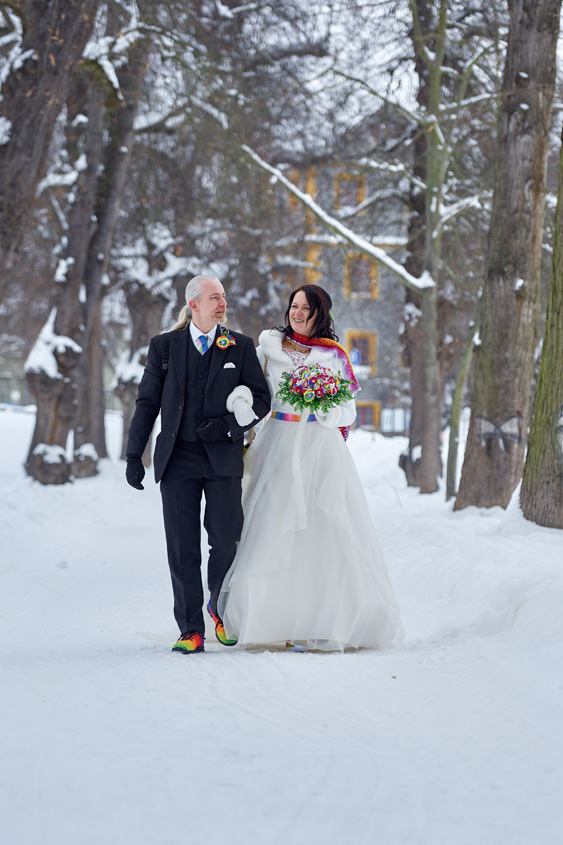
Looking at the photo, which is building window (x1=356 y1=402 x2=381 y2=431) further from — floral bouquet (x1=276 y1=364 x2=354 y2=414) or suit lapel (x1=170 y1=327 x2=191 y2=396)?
suit lapel (x1=170 y1=327 x2=191 y2=396)

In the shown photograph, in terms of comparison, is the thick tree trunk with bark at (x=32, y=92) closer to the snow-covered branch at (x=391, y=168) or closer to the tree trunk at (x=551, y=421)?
the tree trunk at (x=551, y=421)

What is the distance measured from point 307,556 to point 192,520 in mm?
679

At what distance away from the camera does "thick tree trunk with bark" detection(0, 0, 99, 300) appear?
8.38m

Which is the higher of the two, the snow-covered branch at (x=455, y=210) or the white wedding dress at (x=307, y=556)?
the snow-covered branch at (x=455, y=210)

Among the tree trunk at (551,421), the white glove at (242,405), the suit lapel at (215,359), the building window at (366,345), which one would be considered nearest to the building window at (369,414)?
the building window at (366,345)

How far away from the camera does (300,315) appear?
5711mm

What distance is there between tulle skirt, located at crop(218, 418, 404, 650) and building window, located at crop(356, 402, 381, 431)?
36.8m

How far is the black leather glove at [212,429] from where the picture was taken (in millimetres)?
5152

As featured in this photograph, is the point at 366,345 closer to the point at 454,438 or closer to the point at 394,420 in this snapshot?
the point at 394,420

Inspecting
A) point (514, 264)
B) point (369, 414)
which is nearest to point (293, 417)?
point (514, 264)

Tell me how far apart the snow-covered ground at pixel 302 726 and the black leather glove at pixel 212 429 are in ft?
3.75

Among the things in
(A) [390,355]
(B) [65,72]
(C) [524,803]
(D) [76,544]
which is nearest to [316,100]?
(B) [65,72]

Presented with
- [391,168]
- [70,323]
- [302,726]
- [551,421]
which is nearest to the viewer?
[302,726]

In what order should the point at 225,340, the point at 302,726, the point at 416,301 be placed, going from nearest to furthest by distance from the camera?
the point at 302,726 < the point at 225,340 < the point at 416,301
